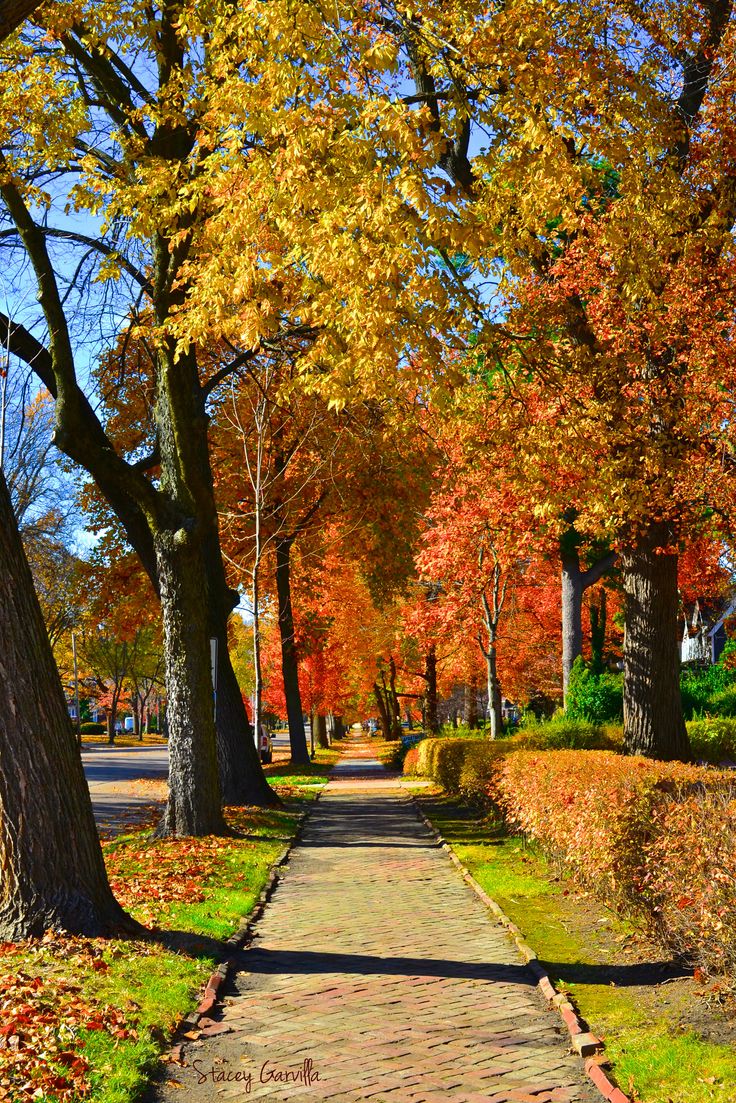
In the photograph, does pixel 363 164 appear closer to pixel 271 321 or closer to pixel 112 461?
pixel 271 321

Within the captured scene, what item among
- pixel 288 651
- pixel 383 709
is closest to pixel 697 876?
pixel 288 651

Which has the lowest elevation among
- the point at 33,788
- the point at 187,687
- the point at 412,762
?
the point at 412,762

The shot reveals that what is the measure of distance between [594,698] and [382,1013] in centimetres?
1800

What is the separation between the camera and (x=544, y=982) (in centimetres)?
722

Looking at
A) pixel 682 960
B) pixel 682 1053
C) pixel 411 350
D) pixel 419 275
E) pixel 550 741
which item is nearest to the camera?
pixel 682 1053

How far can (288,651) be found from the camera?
105ft

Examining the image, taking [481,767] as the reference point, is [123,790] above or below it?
below

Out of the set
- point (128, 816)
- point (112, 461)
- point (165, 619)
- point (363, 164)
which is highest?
point (363, 164)

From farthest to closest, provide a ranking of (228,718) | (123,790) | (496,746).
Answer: (123,790) < (228,718) < (496,746)

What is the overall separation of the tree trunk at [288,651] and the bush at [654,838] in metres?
18.4

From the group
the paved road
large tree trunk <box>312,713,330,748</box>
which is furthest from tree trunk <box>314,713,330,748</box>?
the paved road

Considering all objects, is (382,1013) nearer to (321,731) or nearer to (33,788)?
(33,788)

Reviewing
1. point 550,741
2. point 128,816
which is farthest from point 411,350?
point 128,816

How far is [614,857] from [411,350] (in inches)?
192
